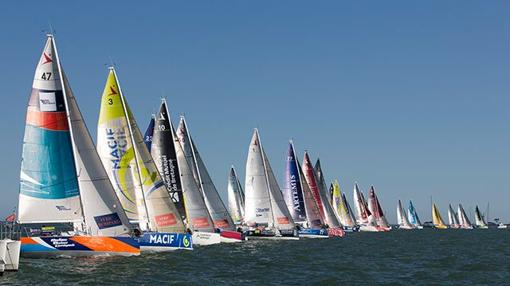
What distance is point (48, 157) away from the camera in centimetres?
3594

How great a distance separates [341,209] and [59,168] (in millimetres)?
83897

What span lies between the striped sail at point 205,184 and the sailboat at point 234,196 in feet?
107

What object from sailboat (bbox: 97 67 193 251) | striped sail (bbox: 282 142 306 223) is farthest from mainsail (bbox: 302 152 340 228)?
sailboat (bbox: 97 67 193 251)

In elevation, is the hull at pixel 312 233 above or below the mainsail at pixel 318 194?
below

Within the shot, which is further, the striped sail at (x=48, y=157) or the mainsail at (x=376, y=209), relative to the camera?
the mainsail at (x=376, y=209)

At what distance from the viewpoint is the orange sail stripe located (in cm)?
3594

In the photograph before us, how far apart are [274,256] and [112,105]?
13529 millimetres

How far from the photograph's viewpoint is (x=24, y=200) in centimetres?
3534

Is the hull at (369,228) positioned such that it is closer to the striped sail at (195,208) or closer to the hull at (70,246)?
the striped sail at (195,208)

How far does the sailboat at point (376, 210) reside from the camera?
132 meters

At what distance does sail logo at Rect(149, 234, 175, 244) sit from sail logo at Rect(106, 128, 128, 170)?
17.5ft

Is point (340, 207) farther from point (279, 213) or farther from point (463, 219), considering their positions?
point (463, 219)

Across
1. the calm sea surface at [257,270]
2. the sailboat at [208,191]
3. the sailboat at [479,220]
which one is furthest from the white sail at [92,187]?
the sailboat at [479,220]

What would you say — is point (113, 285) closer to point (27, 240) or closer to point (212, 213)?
point (27, 240)
